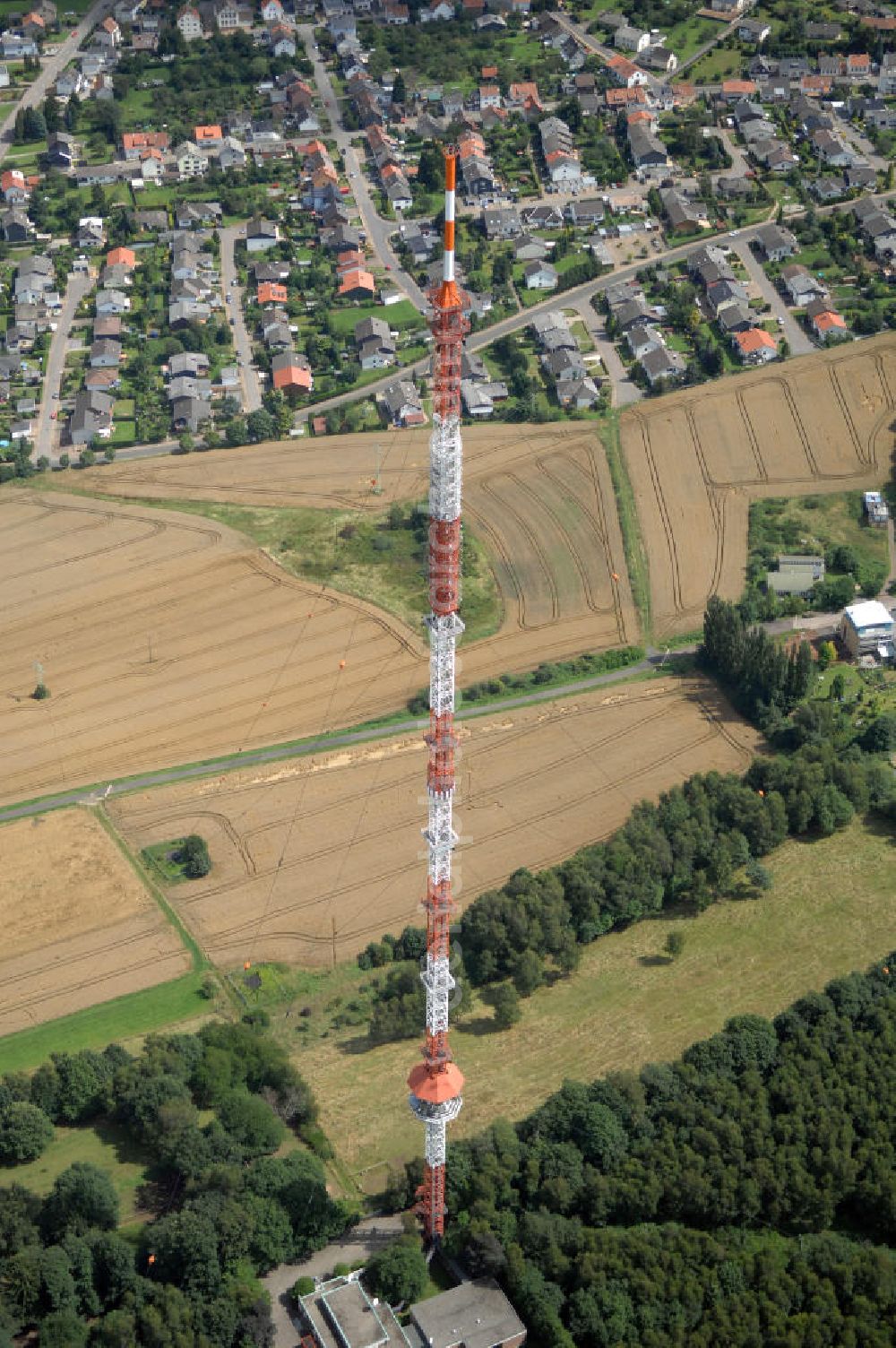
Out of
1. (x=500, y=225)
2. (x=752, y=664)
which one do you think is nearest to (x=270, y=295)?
(x=500, y=225)

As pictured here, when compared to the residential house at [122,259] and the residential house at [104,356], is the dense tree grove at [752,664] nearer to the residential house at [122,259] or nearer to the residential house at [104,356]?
the residential house at [104,356]

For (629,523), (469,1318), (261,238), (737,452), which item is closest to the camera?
(469,1318)

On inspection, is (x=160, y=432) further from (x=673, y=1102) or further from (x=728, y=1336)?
(x=728, y=1336)

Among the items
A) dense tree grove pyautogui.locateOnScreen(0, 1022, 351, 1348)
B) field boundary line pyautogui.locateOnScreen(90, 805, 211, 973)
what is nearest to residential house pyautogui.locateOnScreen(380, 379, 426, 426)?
field boundary line pyautogui.locateOnScreen(90, 805, 211, 973)

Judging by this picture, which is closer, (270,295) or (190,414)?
(190,414)

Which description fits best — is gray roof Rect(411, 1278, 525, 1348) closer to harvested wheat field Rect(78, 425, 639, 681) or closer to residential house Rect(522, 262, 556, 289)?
harvested wheat field Rect(78, 425, 639, 681)

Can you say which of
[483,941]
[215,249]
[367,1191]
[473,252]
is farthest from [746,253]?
[367,1191]

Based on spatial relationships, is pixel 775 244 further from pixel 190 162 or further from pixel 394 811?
pixel 394 811
